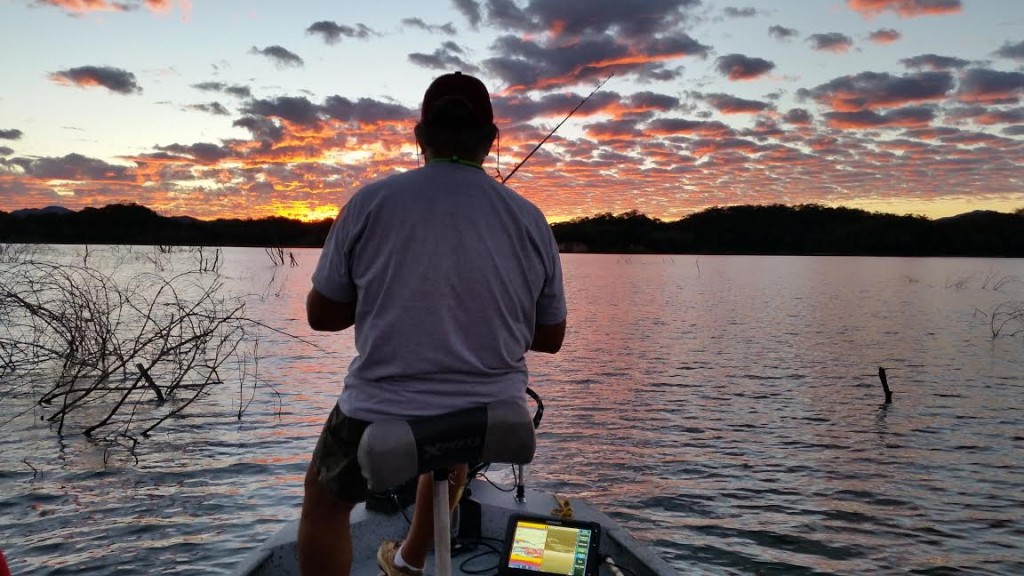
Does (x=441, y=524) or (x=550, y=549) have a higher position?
(x=441, y=524)

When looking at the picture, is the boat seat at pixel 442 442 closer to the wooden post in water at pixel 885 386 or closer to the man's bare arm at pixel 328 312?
the man's bare arm at pixel 328 312

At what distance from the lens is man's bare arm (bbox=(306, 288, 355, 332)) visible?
2.72 meters

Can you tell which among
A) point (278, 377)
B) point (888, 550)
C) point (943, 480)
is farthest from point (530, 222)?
point (278, 377)

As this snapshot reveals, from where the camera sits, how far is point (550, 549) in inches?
167

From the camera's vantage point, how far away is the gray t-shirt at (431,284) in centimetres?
253

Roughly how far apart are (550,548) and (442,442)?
201cm

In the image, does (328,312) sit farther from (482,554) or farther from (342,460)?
(482,554)

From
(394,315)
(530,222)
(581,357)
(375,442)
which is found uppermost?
(530,222)

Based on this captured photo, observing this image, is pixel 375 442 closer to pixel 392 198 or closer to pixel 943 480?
pixel 392 198

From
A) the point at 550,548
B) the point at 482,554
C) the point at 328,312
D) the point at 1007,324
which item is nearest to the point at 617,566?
the point at 550,548

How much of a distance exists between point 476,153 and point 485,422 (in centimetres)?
96

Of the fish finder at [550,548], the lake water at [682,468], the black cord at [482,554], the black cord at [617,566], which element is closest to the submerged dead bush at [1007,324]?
the lake water at [682,468]

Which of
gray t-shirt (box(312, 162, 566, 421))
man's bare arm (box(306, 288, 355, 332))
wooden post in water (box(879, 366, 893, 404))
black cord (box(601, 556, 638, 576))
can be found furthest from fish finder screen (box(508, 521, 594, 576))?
wooden post in water (box(879, 366, 893, 404))

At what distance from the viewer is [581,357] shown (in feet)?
78.9
